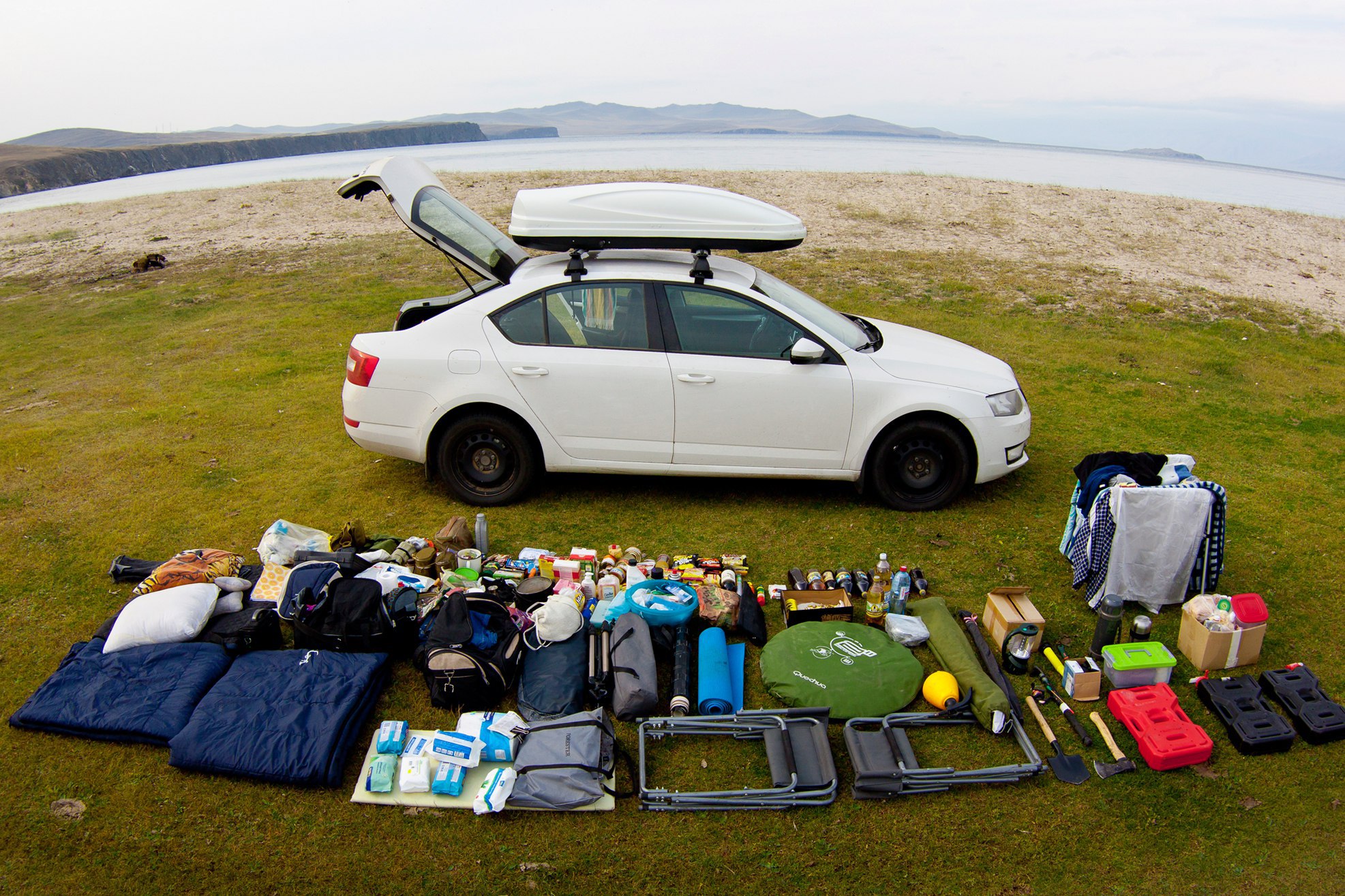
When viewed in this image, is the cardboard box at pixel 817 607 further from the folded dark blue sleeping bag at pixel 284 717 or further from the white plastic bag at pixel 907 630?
the folded dark blue sleeping bag at pixel 284 717

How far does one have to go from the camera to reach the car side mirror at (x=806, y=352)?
17.7 ft

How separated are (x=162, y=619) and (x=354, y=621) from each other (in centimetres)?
109

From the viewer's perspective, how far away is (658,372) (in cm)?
553

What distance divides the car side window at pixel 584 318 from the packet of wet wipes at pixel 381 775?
118 inches

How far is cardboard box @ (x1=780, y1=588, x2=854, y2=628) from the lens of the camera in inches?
187

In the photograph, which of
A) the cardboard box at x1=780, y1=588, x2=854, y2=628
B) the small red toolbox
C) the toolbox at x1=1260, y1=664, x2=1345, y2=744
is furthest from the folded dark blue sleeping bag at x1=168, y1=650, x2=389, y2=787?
the toolbox at x1=1260, y1=664, x2=1345, y2=744

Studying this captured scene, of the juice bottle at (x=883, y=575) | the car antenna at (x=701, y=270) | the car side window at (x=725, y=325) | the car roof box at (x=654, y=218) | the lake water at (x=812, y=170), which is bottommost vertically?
the juice bottle at (x=883, y=575)

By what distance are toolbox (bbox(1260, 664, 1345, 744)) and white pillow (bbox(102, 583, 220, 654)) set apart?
5959 millimetres

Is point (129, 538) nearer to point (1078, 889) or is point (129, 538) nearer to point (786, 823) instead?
point (786, 823)

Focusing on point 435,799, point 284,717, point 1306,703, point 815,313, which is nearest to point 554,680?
point 435,799

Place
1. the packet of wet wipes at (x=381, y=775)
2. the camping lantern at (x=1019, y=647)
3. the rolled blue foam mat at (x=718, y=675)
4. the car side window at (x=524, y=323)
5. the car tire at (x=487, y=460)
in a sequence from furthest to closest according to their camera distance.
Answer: the car tire at (x=487, y=460), the car side window at (x=524, y=323), the camping lantern at (x=1019, y=647), the rolled blue foam mat at (x=718, y=675), the packet of wet wipes at (x=381, y=775)

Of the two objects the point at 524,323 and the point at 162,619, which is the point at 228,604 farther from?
the point at 524,323

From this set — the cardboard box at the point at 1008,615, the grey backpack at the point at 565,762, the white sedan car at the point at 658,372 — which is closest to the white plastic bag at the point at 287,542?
the white sedan car at the point at 658,372

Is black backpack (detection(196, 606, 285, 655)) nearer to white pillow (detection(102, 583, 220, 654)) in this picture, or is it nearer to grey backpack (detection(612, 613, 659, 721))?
white pillow (detection(102, 583, 220, 654))
